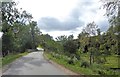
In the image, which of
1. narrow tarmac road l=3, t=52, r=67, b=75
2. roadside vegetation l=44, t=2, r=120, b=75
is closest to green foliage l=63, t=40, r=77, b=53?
roadside vegetation l=44, t=2, r=120, b=75

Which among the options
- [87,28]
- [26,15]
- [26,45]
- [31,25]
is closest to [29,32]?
[31,25]

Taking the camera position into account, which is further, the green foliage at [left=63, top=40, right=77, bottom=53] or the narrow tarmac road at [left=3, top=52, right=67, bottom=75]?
the green foliage at [left=63, top=40, right=77, bottom=53]

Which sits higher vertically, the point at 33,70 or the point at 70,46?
the point at 70,46

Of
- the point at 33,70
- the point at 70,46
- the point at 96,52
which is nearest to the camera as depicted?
the point at 33,70

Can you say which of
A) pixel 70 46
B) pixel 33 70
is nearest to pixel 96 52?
pixel 70 46

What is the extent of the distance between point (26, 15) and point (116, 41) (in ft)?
125

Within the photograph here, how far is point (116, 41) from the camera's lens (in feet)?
58.1

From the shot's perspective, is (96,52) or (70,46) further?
(70,46)

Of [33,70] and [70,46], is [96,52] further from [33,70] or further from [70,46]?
[33,70]

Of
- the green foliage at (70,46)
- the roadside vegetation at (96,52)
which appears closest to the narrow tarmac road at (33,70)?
the roadside vegetation at (96,52)

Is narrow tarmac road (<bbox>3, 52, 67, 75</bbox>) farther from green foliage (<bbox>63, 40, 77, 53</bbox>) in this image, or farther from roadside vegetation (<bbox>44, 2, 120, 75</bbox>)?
green foliage (<bbox>63, 40, 77, 53</bbox>)

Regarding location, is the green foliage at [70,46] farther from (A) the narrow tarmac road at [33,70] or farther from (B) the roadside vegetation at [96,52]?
(A) the narrow tarmac road at [33,70]

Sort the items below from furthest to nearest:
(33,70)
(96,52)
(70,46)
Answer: (70,46) < (96,52) < (33,70)

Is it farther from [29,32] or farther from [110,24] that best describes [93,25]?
[29,32]
